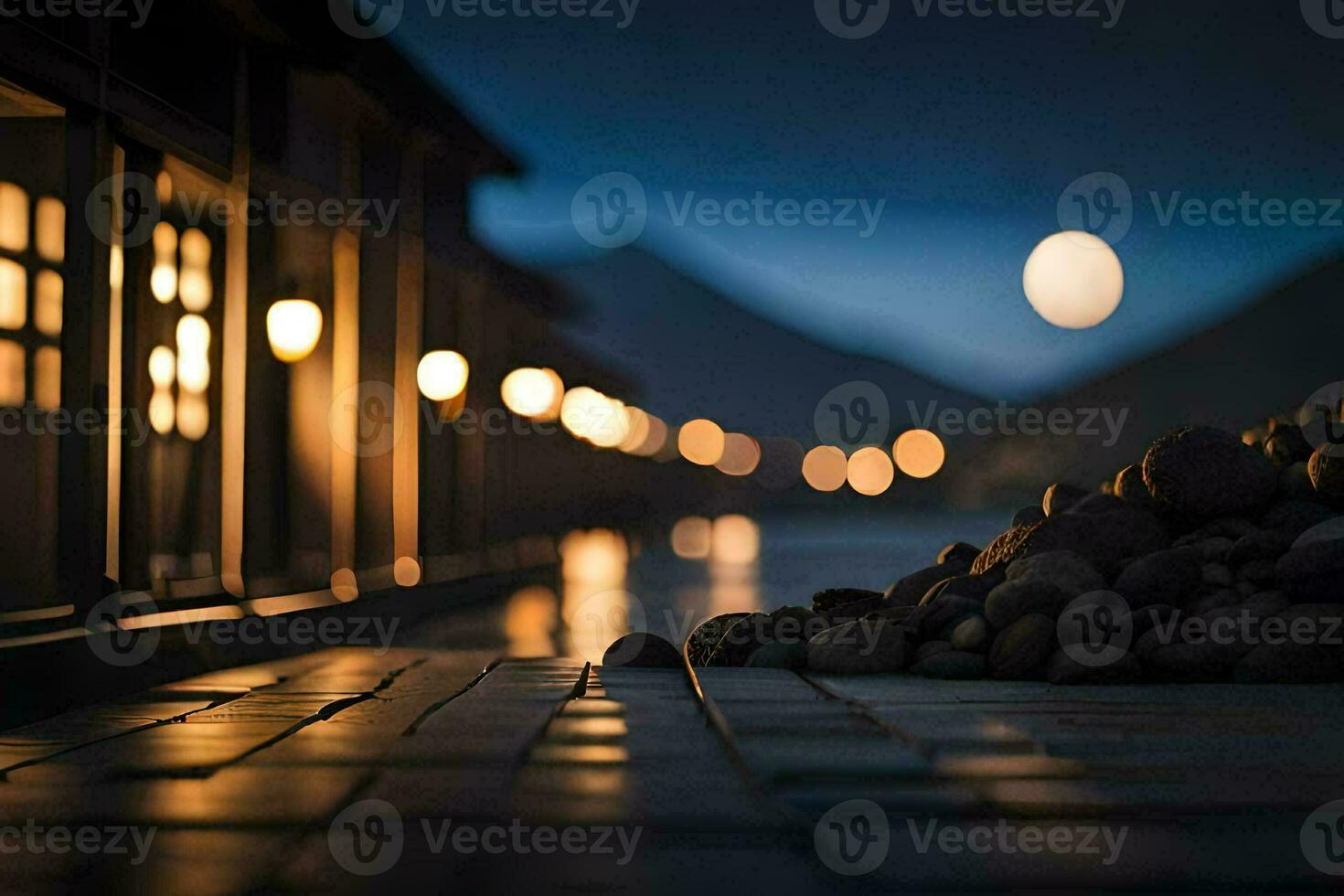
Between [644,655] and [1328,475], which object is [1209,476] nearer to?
[1328,475]

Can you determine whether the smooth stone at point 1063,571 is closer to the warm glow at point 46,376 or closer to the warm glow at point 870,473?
the warm glow at point 46,376

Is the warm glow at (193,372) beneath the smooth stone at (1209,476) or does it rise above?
above

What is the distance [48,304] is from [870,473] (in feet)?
282

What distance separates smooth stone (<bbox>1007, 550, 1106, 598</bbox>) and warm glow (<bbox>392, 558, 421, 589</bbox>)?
7708 mm

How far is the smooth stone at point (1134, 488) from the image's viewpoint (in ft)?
25.9

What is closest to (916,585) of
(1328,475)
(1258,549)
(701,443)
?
(1258,549)

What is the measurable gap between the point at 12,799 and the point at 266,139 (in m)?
6.95

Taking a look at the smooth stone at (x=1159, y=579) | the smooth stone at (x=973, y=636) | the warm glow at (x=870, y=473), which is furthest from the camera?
the warm glow at (x=870, y=473)

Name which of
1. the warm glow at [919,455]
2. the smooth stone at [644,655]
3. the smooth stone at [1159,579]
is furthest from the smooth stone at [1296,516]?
the warm glow at [919,455]

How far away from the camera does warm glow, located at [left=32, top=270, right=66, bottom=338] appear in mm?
6344

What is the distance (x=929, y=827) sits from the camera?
3.08 m

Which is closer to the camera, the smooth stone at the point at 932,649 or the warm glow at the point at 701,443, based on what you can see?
the smooth stone at the point at 932,649

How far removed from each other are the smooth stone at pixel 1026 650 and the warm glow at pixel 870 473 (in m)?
79.9

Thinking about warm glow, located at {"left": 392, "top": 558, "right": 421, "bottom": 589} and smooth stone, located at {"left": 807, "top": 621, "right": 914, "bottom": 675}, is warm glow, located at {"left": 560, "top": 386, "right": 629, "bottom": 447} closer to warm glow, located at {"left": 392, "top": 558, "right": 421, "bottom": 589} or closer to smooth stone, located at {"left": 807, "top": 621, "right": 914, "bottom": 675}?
warm glow, located at {"left": 392, "top": 558, "right": 421, "bottom": 589}
